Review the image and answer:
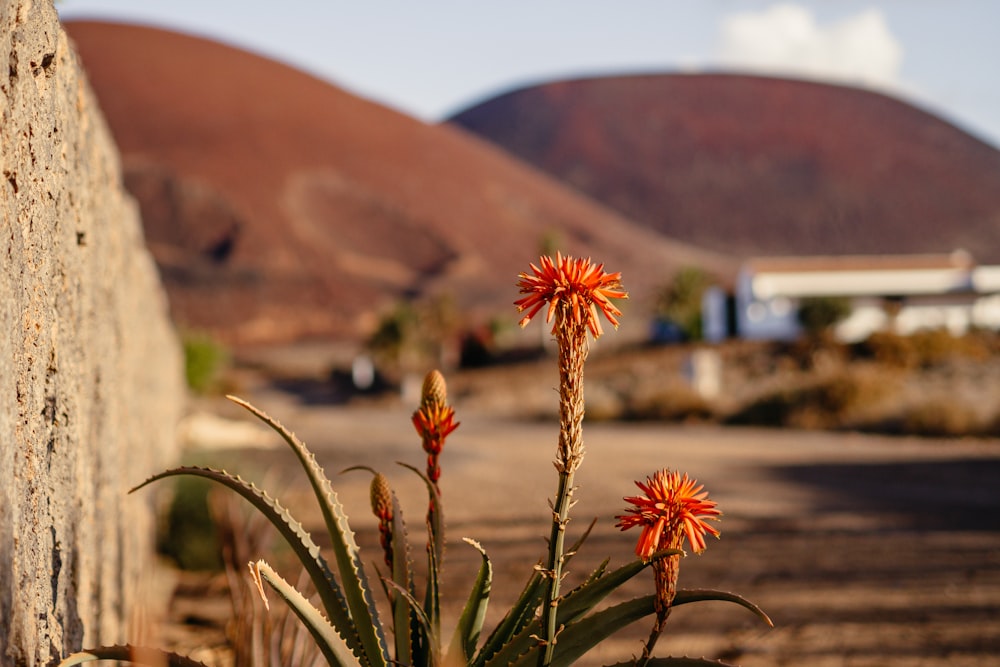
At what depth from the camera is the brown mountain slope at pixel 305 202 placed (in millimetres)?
75688

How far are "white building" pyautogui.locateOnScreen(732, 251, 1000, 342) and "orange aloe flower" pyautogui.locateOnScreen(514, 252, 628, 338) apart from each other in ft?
123

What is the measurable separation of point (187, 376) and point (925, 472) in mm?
15226

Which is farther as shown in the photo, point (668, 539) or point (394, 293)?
point (394, 293)

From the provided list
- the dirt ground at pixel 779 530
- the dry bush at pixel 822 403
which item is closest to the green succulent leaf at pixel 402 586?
the dirt ground at pixel 779 530

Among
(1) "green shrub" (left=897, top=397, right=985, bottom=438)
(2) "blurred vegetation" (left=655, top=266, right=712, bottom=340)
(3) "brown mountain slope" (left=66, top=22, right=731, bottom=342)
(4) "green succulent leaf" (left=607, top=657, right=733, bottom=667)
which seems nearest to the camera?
(4) "green succulent leaf" (left=607, top=657, right=733, bottom=667)

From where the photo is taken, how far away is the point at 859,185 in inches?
4365

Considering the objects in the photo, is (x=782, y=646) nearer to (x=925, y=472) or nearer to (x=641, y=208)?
(x=925, y=472)

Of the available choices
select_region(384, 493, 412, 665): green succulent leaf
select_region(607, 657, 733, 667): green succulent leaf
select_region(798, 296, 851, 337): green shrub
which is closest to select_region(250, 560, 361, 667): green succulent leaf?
select_region(384, 493, 412, 665): green succulent leaf

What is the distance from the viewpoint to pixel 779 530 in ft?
30.0

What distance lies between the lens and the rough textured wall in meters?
2.17

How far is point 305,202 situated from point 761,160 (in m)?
54.0

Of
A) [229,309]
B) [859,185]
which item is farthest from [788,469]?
[859,185]

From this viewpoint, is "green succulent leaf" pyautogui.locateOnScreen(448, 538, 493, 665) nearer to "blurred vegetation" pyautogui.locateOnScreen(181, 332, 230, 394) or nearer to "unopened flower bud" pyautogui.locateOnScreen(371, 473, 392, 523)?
"unopened flower bud" pyautogui.locateOnScreen(371, 473, 392, 523)

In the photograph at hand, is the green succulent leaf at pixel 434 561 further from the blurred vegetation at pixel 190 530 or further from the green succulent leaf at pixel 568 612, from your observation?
the blurred vegetation at pixel 190 530
